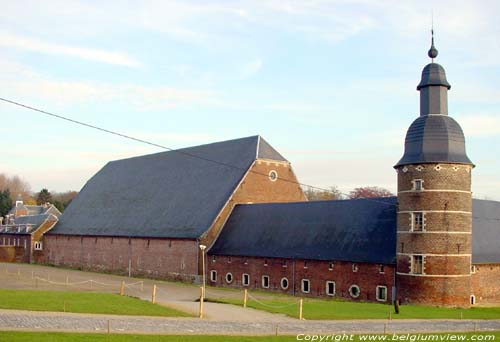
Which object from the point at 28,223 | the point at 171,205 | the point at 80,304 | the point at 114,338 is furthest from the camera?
the point at 28,223

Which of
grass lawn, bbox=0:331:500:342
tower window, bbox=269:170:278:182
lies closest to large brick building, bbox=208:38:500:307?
tower window, bbox=269:170:278:182

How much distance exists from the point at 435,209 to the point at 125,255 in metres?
32.2

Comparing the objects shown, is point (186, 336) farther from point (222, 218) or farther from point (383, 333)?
point (222, 218)

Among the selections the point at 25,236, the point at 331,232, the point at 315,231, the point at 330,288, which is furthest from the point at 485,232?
the point at 25,236

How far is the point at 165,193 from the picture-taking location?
59.1 metres

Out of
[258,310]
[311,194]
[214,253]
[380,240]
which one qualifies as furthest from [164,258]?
[311,194]

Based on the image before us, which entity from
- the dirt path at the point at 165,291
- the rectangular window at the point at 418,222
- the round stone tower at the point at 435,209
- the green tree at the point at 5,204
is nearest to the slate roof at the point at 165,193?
the dirt path at the point at 165,291

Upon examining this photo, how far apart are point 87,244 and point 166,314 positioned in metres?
40.2

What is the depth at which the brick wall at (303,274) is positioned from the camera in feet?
121

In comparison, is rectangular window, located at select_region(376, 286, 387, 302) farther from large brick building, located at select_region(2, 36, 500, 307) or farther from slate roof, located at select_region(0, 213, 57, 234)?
slate roof, located at select_region(0, 213, 57, 234)

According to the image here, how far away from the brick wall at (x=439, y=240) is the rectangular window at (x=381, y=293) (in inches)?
38.6

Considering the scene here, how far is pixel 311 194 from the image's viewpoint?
125m

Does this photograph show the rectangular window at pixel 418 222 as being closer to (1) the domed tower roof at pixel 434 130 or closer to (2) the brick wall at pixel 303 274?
(2) the brick wall at pixel 303 274

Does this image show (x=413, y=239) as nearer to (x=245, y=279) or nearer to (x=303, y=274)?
(x=303, y=274)
